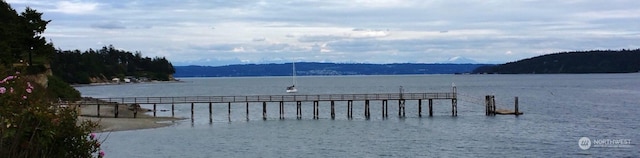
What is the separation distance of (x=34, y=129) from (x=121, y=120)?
153 ft

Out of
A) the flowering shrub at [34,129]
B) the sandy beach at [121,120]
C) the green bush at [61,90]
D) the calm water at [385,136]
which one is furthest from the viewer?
the green bush at [61,90]

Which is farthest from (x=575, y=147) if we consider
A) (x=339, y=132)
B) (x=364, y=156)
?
(x=339, y=132)

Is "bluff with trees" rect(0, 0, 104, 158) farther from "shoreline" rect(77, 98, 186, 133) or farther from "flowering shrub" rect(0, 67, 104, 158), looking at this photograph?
"shoreline" rect(77, 98, 186, 133)

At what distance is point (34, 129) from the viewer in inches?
534

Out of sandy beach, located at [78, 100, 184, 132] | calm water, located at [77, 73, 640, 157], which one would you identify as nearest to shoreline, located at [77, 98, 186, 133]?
sandy beach, located at [78, 100, 184, 132]

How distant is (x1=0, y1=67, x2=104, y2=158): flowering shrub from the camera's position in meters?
12.8

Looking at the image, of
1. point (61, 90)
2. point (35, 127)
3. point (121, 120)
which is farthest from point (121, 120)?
point (35, 127)

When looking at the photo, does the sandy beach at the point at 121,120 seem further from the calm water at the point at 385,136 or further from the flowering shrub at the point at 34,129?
the flowering shrub at the point at 34,129

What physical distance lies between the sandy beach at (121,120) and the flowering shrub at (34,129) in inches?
1301

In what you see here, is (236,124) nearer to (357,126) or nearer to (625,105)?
(357,126)

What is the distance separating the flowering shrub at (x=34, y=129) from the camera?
12836mm

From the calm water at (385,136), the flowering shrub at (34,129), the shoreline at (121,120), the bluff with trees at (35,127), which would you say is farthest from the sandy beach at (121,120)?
the flowering shrub at (34,129)

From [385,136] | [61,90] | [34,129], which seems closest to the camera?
[34,129]

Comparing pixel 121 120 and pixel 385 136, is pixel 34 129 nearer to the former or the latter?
pixel 385 136
